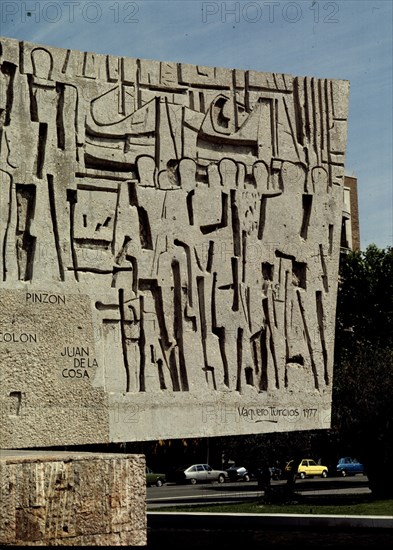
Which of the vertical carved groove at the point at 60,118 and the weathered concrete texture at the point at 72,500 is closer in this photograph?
the weathered concrete texture at the point at 72,500

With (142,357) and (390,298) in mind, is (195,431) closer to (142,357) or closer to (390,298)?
(142,357)

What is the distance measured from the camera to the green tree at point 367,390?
20.3 meters

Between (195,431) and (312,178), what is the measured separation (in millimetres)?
2927

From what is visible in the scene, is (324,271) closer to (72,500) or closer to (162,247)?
(162,247)

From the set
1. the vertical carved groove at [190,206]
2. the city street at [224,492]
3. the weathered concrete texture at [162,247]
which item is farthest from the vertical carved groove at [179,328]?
the city street at [224,492]

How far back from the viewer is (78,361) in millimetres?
8406

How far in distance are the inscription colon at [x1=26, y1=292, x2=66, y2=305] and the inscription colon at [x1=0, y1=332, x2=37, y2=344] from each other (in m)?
0.29

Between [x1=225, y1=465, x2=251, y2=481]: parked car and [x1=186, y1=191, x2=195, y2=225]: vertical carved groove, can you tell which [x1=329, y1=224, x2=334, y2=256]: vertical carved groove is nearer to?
[x1=186, y1=191, x2=195, y2=225]: vertical carved groove

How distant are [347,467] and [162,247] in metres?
27.3

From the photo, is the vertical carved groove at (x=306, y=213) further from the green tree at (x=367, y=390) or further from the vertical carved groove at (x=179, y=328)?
the green tree at (x=367, y=390)

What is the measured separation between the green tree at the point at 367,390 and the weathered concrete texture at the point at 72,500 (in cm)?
1629

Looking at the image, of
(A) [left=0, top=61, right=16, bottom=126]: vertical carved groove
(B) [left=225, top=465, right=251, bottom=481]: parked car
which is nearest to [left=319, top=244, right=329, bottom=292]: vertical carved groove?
(A) [left=0, top=61, right=16, bottom=126]: vertical carved groove

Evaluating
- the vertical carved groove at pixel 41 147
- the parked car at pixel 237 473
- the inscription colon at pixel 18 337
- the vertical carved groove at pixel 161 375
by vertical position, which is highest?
the vertical carved groove at pixel 41 147

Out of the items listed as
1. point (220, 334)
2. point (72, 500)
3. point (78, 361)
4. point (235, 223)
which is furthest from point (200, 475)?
point (72, 500)
